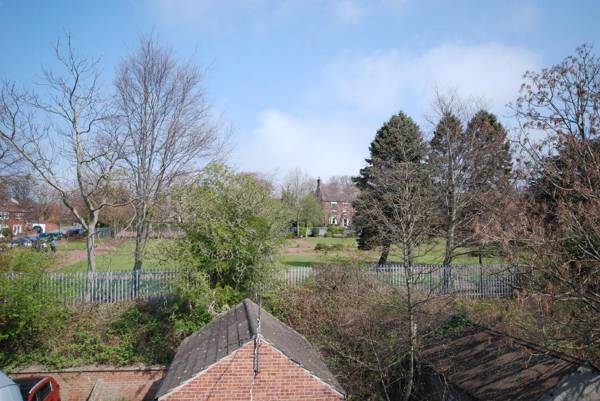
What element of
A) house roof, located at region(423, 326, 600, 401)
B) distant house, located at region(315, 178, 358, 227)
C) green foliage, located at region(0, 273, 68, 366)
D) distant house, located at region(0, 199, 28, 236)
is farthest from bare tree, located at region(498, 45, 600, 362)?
distant house, located at region(315, 178, 358, 227)

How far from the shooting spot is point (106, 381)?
14234 mm

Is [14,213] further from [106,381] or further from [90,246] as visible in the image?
[106,381]

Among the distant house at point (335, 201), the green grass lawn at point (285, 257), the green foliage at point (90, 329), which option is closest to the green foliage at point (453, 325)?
the green grass lawn at point (285, 257)

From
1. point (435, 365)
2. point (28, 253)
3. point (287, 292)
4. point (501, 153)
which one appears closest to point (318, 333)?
point (287, 292)

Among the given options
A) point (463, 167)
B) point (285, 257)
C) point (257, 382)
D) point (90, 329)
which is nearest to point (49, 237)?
point (285, 257)

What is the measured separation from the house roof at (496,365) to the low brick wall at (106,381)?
356 inches

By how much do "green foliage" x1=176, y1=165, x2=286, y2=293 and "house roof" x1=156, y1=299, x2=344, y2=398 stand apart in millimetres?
4006

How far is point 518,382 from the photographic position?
9.08 meters

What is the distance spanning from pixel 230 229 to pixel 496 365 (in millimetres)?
9117

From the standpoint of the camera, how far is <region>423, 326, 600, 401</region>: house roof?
873 centimetres

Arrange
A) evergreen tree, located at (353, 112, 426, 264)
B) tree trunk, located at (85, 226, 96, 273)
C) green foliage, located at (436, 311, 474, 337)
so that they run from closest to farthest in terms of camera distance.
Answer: green foliage, located at (436, 311, 474, 337) → tree trunk, located at (85, 226, 96, 273) → evergreen tree, located at (353, 112, 426, 264)

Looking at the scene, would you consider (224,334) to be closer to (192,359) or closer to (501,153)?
(192,359)

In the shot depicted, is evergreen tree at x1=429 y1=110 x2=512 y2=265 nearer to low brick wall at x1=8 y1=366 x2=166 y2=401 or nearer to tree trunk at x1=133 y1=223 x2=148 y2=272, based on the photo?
tree trunk at x1=133 y1=223 x2=148 y2=272

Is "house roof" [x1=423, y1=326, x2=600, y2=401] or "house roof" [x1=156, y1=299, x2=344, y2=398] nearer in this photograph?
"house roof" [x1=156, y1=299, x2=344, y2=398]
